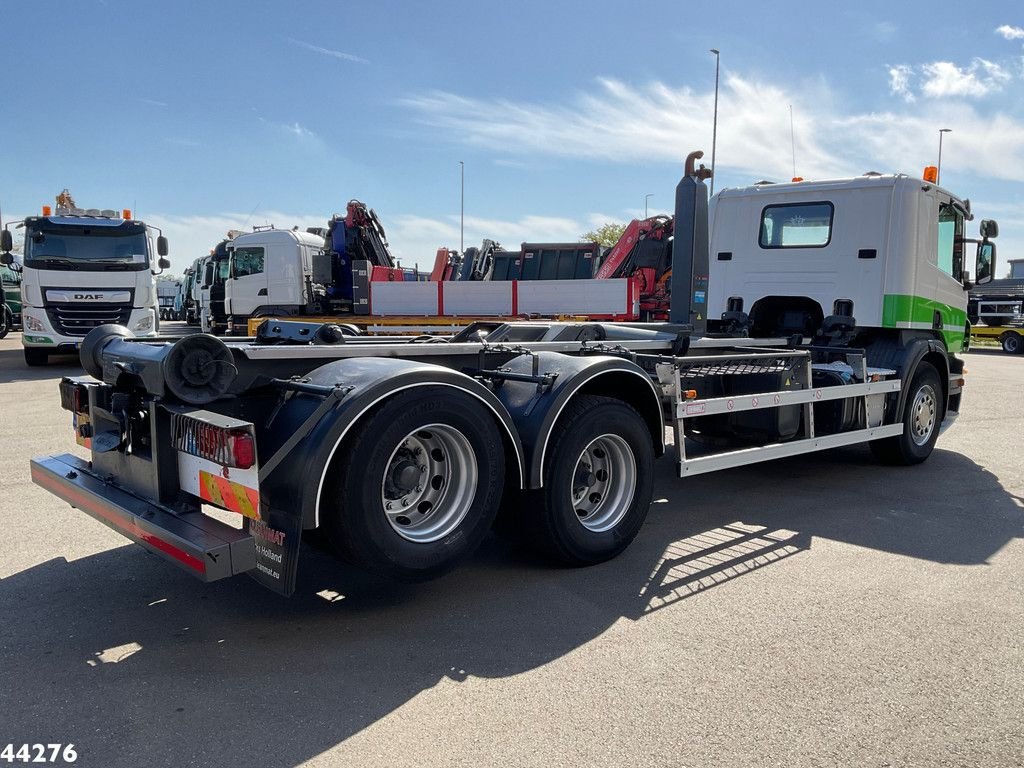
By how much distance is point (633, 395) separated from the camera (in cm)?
493

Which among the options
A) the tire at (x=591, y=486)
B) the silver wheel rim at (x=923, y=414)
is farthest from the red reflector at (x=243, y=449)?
the silver wheel rim at (x=923, y=414)

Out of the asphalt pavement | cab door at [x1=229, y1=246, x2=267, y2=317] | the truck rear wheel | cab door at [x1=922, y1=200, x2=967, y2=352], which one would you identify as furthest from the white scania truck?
the truck rear wheel

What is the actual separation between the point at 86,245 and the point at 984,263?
15.3 meters

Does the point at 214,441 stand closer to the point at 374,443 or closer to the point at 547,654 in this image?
the point at 374,443

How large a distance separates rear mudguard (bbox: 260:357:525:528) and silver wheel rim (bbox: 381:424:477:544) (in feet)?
0.88

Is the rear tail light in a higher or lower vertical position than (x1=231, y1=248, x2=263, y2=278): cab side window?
lower

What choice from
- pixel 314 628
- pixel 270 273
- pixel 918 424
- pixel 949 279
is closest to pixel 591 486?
pixel 314 628

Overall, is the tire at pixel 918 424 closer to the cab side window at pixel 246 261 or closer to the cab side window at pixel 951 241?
the cab side window at pixel 951 241

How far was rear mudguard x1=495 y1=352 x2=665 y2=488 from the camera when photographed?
13.6 feet

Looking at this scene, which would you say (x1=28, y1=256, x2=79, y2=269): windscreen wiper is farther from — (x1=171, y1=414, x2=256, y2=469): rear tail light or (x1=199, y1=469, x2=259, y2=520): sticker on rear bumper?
(x1=199, y1=469, x2=259, y2=520): sticker on rear bumper

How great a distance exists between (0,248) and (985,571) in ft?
59.0

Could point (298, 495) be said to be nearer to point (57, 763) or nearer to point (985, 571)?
point (57, 763)

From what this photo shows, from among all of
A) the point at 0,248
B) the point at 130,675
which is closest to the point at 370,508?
the point at 130,675

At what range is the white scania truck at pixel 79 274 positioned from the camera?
15.3 m
